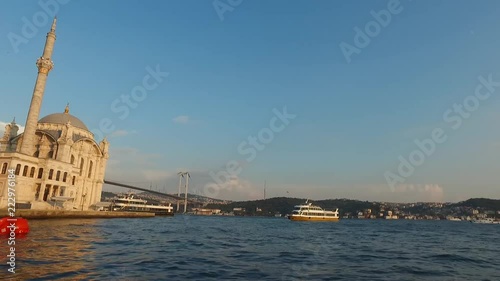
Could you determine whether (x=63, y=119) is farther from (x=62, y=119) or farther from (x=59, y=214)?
(x=59, y=214)

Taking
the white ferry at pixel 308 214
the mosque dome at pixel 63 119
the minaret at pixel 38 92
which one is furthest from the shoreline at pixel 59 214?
the white ferry at pixel 308 214

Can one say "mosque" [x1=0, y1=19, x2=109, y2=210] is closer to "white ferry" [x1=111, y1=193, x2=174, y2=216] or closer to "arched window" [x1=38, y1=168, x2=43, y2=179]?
"arched window" [x1=38, y1=168, x2=43, y2=179]

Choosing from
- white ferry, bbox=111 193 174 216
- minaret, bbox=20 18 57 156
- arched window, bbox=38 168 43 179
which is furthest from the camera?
white ferry, bbox=111 193 174 216

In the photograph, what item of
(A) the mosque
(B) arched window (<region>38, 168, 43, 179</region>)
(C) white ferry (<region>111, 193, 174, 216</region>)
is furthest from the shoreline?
(C) white ferry (<region>111, 193, 174, 216</region>)

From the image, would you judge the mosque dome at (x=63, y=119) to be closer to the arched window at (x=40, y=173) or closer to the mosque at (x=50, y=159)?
the mosque at (x=50, y=159)

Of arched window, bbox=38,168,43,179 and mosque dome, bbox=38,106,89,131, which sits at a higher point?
mosque dome, bbox=38,106,89,131

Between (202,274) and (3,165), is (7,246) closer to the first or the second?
(202,274)
